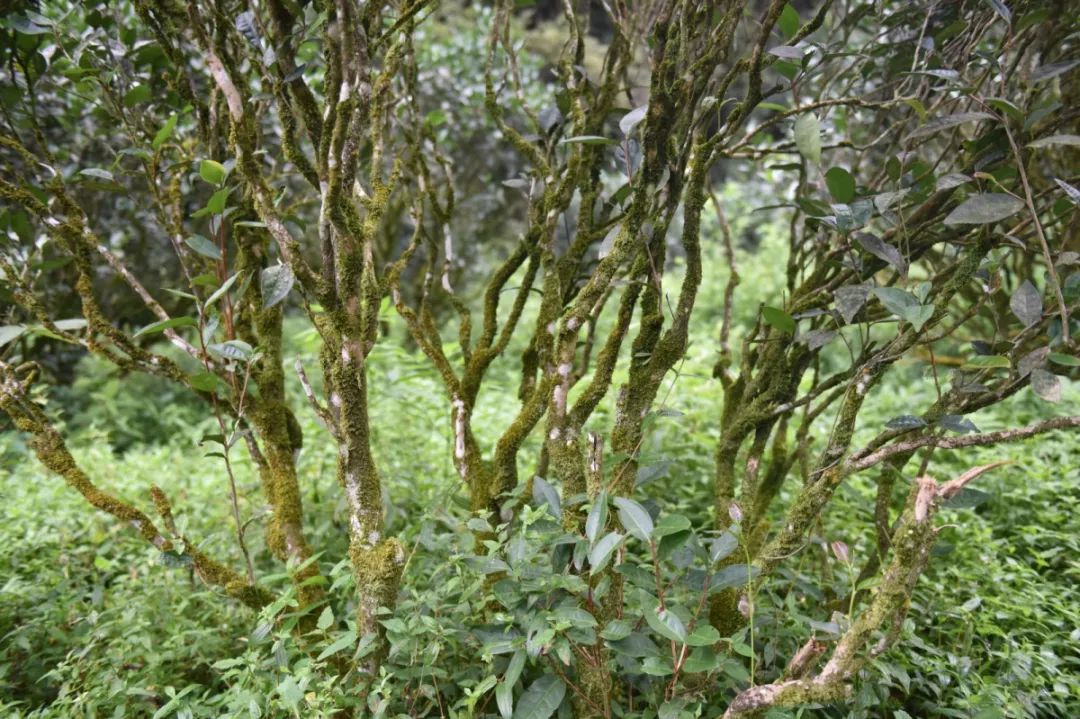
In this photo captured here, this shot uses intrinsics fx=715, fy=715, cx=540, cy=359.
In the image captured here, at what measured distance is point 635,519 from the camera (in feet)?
3.36

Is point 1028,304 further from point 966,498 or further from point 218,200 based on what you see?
point 218,200

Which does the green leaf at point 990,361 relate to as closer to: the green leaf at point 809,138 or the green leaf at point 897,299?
the green leaf at point 897,299

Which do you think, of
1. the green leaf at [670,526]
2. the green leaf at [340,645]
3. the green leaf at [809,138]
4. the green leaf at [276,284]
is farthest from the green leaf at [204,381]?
the green leaf at [809,138]

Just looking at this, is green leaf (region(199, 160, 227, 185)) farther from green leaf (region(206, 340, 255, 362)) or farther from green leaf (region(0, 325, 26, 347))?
green leaf (region(0, 325, 26, 347))

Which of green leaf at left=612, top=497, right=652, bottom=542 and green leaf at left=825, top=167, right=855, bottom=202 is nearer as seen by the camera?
green leaf at left=612, top=497, right=652, bottom=542

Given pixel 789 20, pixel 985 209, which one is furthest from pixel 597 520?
pixel 789 20

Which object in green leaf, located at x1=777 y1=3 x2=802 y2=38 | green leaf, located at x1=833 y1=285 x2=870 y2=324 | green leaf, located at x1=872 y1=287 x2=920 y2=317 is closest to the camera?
green leaf, located at x1=872 y1=287 x2=920 y2=317

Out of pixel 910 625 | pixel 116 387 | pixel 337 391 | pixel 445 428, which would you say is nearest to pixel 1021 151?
pixel 910 625

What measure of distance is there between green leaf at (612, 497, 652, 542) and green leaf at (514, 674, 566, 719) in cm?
30

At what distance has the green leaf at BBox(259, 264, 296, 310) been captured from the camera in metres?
1.21

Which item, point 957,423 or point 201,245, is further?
point 201,245

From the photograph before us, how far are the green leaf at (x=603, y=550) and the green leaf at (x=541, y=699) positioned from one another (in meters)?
0.27

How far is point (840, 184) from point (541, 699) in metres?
0.98

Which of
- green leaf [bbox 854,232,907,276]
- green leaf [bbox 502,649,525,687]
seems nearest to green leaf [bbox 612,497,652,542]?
green leaf [bbox 502,649,525,687]
